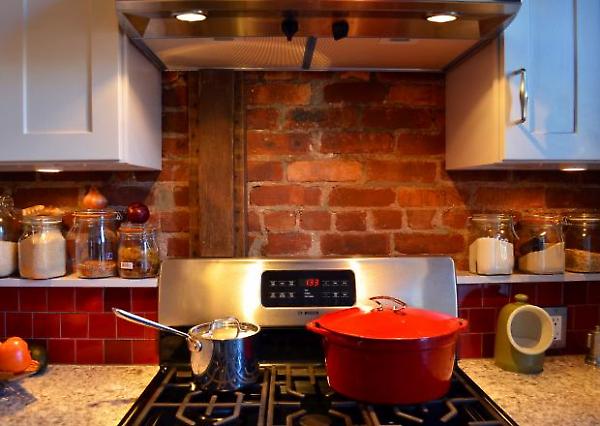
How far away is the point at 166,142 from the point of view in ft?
4.92

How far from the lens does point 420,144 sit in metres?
1.53

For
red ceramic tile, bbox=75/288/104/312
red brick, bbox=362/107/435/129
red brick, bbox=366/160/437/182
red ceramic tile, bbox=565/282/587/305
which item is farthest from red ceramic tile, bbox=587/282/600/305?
red ceramic tile, bbox=75/288/104/312

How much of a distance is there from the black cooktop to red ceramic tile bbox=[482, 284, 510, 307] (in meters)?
0.35

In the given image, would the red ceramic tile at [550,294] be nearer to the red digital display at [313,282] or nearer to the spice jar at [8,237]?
the red digital display at [313,282]

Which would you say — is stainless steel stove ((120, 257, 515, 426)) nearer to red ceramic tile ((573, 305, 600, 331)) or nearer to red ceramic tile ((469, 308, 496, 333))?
red ceramic tile ((469, 308, 496, 333))

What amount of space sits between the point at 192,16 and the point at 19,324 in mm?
1076

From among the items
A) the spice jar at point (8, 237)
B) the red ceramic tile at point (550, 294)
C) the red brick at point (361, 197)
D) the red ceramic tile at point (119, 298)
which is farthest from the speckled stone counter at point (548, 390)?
the spice jar at point (8, 237)

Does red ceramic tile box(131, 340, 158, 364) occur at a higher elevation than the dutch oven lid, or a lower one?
lower

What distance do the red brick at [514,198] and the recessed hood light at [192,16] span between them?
1027 mm

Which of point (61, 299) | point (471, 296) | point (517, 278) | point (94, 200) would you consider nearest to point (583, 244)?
point (517, 278)

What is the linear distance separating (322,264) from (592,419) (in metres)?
0.73

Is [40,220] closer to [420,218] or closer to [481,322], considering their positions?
[420,218]

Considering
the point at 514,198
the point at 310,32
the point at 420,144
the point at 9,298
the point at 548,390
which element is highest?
the point at 310,32

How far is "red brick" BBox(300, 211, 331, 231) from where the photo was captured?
152 cm
